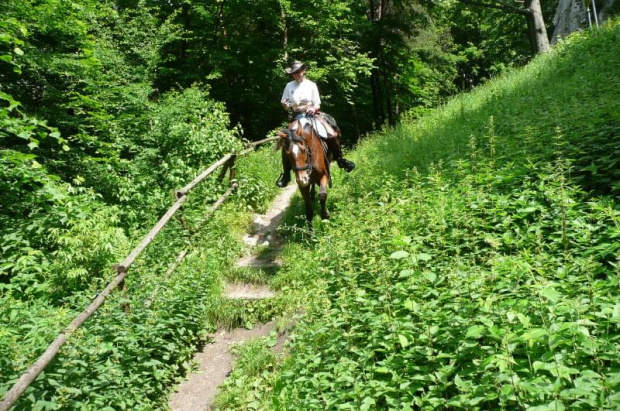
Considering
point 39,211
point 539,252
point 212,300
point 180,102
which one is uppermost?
point 180,102

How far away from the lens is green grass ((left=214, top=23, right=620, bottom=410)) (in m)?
2.72

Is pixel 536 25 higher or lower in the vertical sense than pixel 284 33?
lower

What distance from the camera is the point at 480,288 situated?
3.44 metres

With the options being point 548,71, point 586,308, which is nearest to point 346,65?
point 548,71

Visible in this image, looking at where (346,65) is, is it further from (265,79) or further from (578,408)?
(578,408)

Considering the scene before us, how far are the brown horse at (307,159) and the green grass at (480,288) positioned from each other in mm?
727

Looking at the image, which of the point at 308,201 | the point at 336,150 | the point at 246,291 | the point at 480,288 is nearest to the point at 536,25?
the point at 336,150

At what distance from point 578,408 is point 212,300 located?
5014 millimetres

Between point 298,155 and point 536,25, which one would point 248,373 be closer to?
point 298,155

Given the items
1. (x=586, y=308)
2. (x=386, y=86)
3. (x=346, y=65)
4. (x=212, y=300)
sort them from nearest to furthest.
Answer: (x=586, y=308) < (x=212, y=300) < (x=346, y=65) < (x=386, y=86)

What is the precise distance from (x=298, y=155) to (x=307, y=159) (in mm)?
227

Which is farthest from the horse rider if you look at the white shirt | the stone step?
the stone step

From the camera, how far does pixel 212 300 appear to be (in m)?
6.50

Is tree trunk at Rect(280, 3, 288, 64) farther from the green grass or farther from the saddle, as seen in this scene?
the green grass
